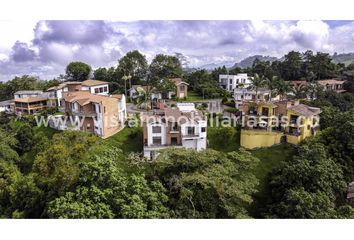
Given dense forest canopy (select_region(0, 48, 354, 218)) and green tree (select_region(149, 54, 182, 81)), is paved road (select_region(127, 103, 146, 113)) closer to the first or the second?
dense forest canopy (select_region(0, 48, 354, 218))

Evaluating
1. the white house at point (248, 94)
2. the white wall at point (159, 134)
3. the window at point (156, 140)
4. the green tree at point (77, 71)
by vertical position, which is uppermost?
the green tree at point (77, 71)

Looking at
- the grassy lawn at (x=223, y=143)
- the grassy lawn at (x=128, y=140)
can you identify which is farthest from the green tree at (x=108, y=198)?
the grassy lawn at (x=223, y=143)

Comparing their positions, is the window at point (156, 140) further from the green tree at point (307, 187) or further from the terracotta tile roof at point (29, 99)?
the terracotta tile roof at point (29, 99)

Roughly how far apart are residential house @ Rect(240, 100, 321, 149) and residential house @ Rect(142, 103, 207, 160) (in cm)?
256

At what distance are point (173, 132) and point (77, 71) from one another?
17228 millimetres

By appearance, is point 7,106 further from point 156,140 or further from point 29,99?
point 156,140

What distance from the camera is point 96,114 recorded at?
15375mm

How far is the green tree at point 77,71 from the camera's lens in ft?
88.1

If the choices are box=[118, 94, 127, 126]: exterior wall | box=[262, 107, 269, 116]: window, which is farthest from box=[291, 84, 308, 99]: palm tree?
box=[118, 94, 127, 126]: exterior wall

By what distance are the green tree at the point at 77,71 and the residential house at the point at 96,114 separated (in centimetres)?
1157

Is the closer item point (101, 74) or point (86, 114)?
point (86, 114)

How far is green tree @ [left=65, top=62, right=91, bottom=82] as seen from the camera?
26.8m

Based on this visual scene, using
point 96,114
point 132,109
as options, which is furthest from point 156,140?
point 132,109

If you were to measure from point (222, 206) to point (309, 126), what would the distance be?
8876 millimetres
